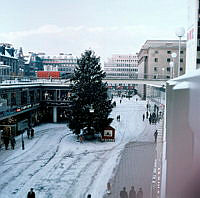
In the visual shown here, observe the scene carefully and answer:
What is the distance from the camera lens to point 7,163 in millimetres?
14695

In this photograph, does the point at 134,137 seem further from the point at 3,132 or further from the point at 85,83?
the point at 3,132

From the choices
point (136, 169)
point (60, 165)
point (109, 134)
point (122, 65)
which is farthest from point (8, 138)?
point (122, 65)

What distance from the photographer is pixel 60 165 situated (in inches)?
563

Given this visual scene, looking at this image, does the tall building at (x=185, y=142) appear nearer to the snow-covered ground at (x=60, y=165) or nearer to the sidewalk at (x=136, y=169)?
the sidewalk at (x=136, y=169)

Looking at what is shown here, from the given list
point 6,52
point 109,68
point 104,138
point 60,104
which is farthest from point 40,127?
point 109,68

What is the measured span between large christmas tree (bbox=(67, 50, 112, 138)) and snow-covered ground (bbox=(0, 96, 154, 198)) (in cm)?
140

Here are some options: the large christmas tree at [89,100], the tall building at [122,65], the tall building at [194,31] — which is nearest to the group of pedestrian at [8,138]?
the large christmas tree at [89,100]

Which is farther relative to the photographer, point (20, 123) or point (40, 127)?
point (40, 127)

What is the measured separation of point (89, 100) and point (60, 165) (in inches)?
302

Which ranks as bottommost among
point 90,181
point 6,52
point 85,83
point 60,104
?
point 90,181

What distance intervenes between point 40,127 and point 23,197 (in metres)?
16.9

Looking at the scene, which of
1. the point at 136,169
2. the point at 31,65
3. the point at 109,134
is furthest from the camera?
the point at 31,65

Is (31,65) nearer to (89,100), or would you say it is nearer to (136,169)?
(89,100)

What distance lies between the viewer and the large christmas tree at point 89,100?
20.6 m
